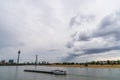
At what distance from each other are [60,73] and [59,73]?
89 centimetres

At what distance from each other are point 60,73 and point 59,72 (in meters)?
1.99

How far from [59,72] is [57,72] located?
1.93m

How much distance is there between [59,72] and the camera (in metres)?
142

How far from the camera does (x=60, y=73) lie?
461 feet

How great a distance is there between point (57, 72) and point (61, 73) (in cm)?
452

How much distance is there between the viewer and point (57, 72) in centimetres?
→ 14312

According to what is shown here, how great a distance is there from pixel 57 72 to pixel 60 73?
370 cm

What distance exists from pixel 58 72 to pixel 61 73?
368cm

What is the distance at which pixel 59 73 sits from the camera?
462 feet

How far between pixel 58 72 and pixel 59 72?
40.9 inches

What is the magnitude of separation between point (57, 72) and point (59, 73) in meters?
2.91

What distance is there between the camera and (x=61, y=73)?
140 m

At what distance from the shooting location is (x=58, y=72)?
143 m
